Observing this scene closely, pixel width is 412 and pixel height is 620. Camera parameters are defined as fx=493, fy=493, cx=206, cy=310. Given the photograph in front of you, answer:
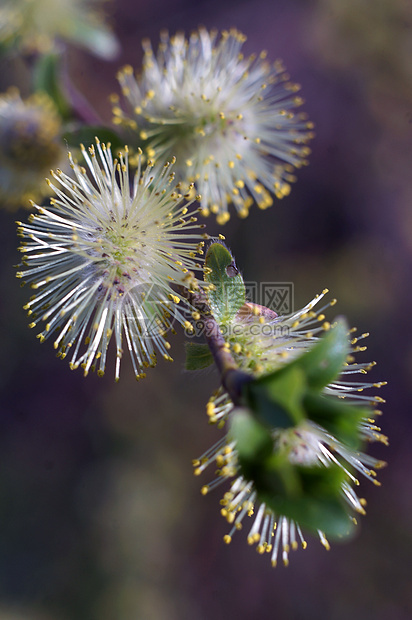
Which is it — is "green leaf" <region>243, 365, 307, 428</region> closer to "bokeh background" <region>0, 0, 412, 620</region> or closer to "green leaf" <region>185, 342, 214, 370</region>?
"green leaf" <region>185, 342, 214, 370</region>

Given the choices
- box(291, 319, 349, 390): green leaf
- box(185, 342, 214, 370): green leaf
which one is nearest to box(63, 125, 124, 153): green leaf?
box(185, 342, 214, 370): green leaf

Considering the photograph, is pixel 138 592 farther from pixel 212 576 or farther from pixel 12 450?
pixel 12 450

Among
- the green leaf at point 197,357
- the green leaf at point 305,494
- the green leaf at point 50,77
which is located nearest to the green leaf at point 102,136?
the green leaf at point 50,77

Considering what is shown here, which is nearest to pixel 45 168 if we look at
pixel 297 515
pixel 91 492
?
pixel 297 515

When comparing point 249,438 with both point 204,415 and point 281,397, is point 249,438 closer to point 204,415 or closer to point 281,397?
point 281,397

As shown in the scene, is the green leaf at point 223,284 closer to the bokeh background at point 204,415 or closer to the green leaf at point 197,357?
the green leaf at point 197,357

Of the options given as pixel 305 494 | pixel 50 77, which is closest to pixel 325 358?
pixel 305 494
